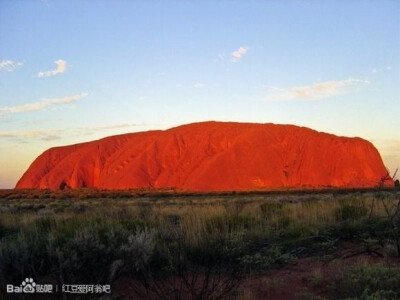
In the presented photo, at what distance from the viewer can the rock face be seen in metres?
75.3

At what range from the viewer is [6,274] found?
597cm

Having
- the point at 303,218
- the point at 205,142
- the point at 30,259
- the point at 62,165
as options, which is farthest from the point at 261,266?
the point at 62,165

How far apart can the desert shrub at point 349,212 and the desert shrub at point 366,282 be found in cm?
622

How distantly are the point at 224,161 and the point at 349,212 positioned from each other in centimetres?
6409

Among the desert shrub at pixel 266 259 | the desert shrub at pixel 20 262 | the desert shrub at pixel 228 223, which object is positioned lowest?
the desert shrub at pixel 266 259

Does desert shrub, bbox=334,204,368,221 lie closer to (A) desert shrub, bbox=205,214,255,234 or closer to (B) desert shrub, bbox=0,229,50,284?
(A) desert shrub, bbox=205,214,255,234

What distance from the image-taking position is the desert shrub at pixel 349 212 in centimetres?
1198

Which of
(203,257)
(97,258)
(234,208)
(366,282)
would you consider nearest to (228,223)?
(203,257)

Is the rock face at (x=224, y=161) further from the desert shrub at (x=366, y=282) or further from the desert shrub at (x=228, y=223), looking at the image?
the desert shrub at (x=366, y=282)

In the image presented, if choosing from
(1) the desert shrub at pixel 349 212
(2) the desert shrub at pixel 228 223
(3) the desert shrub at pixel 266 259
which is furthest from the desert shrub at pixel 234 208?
(3) the desert shrub at pixel 266 259

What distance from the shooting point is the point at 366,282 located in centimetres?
536

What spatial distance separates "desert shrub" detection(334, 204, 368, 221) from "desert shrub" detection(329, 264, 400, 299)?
6218 mm

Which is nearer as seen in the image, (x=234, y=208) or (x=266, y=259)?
(x=266, y=259)

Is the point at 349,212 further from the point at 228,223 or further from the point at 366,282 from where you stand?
the point at 366,282
